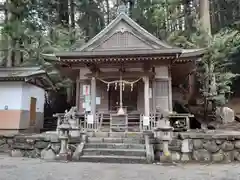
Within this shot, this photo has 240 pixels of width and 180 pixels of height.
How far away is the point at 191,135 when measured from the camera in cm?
862

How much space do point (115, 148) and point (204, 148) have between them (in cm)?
317

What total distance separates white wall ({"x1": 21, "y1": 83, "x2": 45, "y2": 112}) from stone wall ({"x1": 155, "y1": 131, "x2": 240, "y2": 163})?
8.15 m

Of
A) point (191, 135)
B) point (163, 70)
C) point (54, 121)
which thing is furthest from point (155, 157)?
point (54, 121)

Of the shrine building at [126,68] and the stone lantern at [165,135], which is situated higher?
the shrine building at [126,68]

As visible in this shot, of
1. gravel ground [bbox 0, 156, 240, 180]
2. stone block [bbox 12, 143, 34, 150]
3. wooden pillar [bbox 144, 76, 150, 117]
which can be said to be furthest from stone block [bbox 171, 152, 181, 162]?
stone block [bbox 12, 143, 34, 150]

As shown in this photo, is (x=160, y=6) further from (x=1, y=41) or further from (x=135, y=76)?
(x=1, y=41)

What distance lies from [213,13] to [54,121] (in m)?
17.1

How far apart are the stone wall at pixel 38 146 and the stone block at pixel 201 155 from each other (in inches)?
166

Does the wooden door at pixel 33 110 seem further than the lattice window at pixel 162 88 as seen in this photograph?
Yes

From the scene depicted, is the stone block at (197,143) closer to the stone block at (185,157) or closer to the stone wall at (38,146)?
the stone block at (185,157)

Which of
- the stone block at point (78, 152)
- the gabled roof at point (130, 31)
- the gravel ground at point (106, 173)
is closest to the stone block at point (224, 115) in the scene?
the gabled roof at point (130, 31)

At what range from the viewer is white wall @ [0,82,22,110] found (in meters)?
12.9

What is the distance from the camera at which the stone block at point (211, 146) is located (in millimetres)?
8570

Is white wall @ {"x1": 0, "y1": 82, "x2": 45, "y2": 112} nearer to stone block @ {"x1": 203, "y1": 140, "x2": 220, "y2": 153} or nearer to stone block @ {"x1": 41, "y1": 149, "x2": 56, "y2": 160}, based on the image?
stone block @ {"x1": 41, "y1": 149, "x2": 56, "y2": 160}
